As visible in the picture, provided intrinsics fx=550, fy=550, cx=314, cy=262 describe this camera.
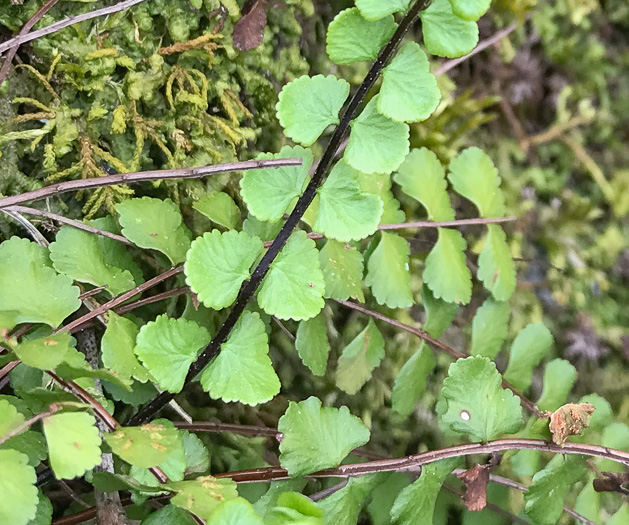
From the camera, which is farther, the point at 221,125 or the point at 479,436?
the point at 221,125

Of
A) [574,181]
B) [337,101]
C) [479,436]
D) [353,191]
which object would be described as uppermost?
[337,101]

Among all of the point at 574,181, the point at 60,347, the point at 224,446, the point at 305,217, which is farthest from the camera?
the point at 574,181

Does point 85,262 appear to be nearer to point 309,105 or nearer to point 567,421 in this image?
point 309,105

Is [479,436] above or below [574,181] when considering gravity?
above

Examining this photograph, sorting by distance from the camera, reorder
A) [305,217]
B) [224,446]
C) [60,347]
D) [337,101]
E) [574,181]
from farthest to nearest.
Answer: [574,181]
[224,446]
[305,217]
[337,101]
[60,347]

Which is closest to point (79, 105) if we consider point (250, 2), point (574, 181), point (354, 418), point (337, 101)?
point (250, 2)

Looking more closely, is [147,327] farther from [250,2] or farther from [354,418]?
[250,2]
